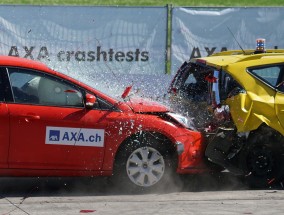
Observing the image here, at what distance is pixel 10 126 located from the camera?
27.3 feet

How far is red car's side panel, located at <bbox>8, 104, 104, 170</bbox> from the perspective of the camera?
→ 8.34 metres

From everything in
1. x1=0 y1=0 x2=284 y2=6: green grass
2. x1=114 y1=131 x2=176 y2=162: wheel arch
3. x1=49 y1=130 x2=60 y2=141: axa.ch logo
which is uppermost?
x1=0 y1=0 x2=284 y2=6: green grass

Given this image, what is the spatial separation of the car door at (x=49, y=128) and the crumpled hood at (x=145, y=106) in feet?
1.57

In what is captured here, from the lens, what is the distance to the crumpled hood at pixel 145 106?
28.8 ft

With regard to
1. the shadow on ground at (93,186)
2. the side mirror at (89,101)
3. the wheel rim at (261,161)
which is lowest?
the shadow on ground at (93,186)

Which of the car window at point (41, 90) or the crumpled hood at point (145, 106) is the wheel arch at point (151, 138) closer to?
the crumpled hood at point (145, 106)

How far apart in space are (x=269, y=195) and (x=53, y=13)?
27.7 feet

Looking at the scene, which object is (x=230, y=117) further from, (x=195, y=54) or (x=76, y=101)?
(x=195, y=54)

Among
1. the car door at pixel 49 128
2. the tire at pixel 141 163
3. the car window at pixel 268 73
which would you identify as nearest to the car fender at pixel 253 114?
the car window at pixel 268 73

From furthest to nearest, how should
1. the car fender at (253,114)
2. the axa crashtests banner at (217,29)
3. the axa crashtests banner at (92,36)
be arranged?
the axa crashtests banner at (217,29) < the axa crashtests banner at (92,36) < the car fender at (253,114)

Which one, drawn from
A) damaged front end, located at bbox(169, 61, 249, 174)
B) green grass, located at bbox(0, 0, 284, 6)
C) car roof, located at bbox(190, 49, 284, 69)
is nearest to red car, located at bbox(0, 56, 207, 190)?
damaged front end, located at bbox(169, 61, 249, 174)

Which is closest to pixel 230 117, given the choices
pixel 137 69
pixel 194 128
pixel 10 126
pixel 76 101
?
pixel 194 128

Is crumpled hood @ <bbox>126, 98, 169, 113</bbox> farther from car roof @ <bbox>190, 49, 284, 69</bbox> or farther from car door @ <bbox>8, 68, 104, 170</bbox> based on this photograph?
car roof @ <bbox>190, 49, 284, 69</bbox>

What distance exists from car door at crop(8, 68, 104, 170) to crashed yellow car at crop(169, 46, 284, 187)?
1.45 metres
